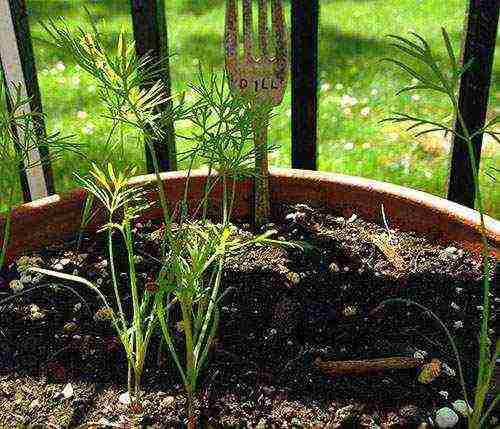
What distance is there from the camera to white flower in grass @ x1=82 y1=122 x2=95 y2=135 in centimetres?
266

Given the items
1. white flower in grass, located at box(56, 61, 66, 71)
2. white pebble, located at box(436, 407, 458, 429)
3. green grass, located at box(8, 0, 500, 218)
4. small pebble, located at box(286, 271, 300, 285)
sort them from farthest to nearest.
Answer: white flower in grass, located at box(56, 61, 66, 71)
green grass, located at box(8, 0, 500, 218)
small pebble, located at box(286, 271, 300, 285)
white pebble, located at box(436, 407, 458, 429)

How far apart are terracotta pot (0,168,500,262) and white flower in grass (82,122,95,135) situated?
1.09 m

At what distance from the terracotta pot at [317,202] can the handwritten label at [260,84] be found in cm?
21

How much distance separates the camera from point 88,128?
106 inches

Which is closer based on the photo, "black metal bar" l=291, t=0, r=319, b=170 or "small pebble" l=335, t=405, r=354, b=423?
"small pebble" l=335, t=405, r=354, b=423

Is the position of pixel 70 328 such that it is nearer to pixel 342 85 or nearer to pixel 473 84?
pixel 473 84

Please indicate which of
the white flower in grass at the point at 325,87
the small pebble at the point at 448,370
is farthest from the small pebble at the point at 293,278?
the white flower in grass at the point at 325,87

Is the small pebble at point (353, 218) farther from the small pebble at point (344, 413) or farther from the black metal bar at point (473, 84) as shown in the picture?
the small pebble at point (344, 413)

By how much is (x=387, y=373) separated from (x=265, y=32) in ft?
2.25

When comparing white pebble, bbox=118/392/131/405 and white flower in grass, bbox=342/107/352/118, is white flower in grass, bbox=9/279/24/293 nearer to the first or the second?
white pebble, bbox=118/392/131/405

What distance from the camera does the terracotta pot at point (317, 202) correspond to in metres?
1.50

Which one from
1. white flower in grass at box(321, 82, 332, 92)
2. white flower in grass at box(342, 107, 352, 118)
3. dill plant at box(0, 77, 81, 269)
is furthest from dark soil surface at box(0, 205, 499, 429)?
white flower in grass at box(321, 82, 332, 92)

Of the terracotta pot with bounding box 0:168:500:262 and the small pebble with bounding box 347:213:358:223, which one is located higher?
the terracotta pot with bounding box 0:168:500:262

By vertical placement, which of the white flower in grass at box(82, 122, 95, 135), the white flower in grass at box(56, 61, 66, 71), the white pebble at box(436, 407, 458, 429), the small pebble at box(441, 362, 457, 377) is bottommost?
the white pebble at box(436, 407, 458, 429)
